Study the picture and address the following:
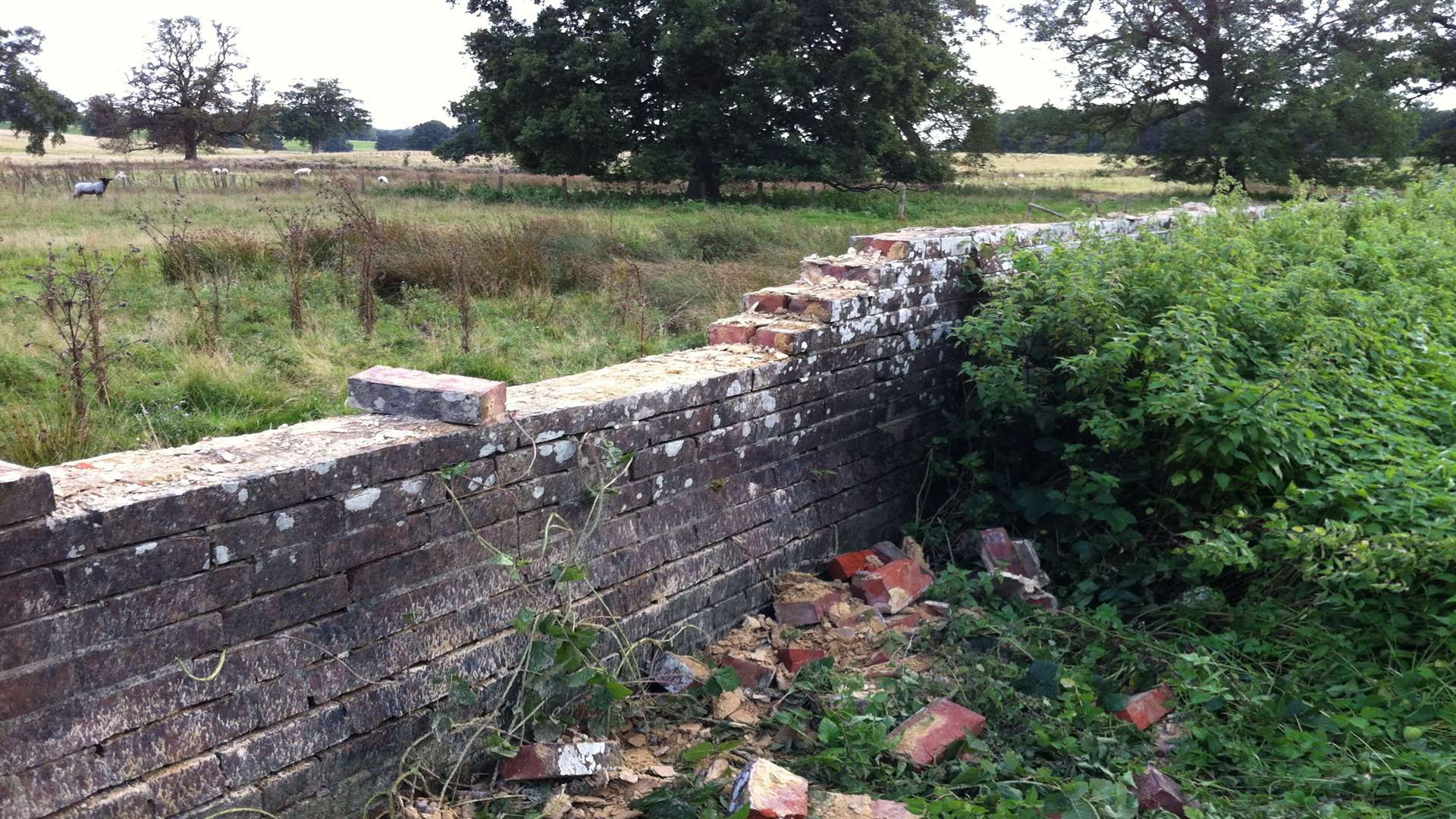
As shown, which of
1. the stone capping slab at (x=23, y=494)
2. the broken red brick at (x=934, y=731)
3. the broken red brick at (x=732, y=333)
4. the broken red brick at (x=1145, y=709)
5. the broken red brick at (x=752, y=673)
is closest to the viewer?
the stone capping slab at (x=23, y=494)

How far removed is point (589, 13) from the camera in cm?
2562

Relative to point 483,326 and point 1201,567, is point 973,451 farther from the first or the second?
point 483,326

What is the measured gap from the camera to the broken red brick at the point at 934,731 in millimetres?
→ 3452

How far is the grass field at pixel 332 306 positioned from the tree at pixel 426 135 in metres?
67.5

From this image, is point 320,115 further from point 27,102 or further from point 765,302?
point 765,302

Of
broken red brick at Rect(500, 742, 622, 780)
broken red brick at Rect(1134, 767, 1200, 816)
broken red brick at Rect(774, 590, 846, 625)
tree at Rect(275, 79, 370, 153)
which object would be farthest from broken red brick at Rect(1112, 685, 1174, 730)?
tree at Rect(275, 79, 370, 153)

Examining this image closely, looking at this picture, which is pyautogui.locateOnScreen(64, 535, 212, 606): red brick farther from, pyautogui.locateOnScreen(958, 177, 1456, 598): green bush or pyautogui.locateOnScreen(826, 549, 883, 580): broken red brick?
pyautogui.locateOnScreen(958, 177, 1456, 598): green bush

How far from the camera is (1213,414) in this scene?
4.49 m

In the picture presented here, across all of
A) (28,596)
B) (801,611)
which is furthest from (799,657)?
(28,596)

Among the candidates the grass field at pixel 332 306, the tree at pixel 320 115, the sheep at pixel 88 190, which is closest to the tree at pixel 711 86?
the grass field at pixel 332 306

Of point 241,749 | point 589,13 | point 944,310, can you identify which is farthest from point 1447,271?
point 589,13

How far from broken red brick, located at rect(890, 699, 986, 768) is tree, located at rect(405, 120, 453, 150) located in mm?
84154

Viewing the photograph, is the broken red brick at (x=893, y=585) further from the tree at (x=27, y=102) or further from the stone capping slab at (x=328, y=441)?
the tree at (x=27, y=102)

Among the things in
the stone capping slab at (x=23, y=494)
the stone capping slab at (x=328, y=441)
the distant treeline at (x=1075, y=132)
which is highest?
the distant treeline at (x=1075, y=132)
